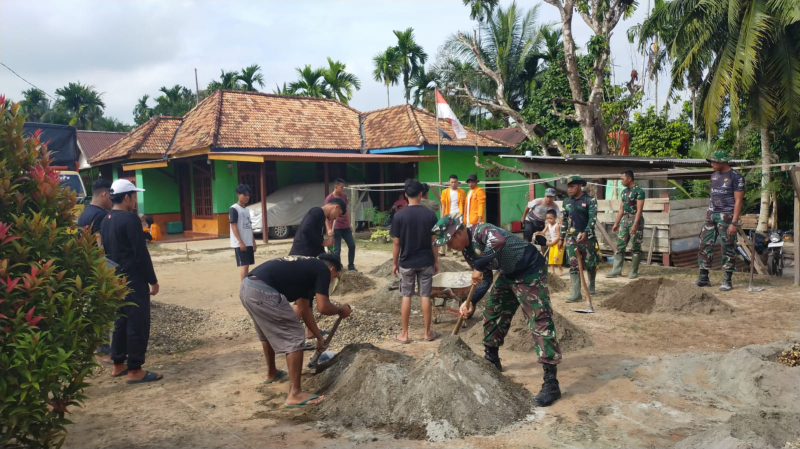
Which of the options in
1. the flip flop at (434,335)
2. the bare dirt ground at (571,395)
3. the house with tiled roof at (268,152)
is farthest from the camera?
the house with tiled roof at (268,152)

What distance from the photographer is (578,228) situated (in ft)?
25.1

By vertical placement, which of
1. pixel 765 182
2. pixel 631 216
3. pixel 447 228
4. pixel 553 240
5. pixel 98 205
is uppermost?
pixel 765 182

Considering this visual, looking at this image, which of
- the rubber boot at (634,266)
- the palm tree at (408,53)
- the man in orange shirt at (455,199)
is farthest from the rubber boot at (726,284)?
the palm tree at (408,53)

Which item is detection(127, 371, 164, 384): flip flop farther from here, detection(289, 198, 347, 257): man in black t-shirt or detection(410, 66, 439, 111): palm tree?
detection(410, 66, 439, 111): palm tree

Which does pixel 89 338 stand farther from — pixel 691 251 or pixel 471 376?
pixel 691 251

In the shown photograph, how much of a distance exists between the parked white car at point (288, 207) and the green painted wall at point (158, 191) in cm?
457

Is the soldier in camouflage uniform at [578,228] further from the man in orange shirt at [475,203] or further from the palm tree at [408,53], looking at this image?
the palm tree at [408,53]

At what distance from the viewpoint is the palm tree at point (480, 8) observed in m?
22.6

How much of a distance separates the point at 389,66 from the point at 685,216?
25093 millimetres

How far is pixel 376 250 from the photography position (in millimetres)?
14305

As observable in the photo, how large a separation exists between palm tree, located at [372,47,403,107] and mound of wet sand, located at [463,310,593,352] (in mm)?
29024

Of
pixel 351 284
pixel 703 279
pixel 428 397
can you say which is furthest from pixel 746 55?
pixel 428 397

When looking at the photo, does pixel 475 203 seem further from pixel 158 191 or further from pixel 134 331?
pixel 158 191

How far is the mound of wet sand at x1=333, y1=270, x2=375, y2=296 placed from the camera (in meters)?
8.94
